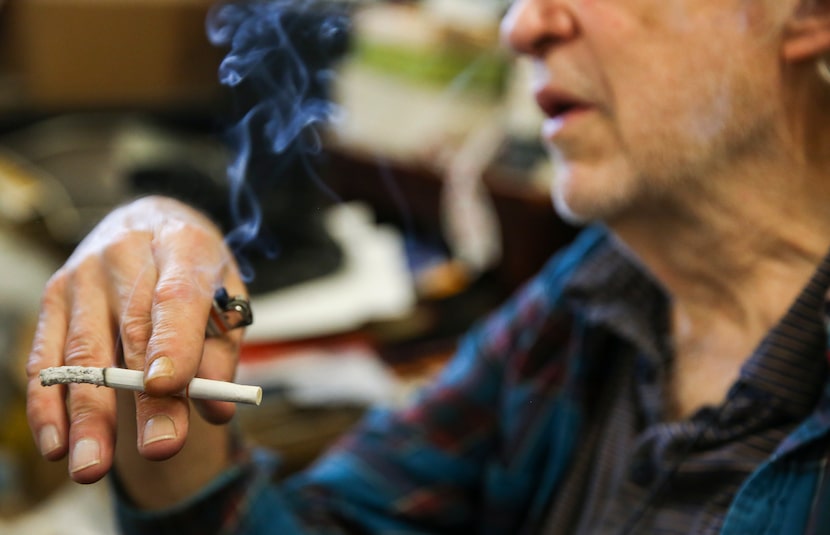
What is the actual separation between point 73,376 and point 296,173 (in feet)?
4.68

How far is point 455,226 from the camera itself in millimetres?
2027

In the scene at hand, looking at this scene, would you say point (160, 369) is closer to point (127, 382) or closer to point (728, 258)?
point (127, 382)

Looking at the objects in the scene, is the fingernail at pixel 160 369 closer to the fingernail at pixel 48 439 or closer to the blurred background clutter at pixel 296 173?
the fingernail at pixel 48 439

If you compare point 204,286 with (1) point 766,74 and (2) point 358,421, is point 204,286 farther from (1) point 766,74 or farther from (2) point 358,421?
(2) point 358,421

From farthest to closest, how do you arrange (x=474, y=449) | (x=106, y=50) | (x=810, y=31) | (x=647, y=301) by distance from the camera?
1. (x=106, y=50)
2. (x=474, y=449)
3. (x=647, y=301)
4. (x=810, y=31)

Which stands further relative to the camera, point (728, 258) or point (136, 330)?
point (728, 258)

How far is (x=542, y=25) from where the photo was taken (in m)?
0.98

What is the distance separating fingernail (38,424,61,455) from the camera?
0.64 m

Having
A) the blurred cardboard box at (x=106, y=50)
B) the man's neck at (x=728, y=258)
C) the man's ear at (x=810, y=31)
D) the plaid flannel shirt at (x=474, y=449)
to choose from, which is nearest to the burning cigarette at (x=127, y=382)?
the plaid flannel shirt at (x=474, y=449)

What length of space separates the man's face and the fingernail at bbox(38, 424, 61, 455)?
0.61m

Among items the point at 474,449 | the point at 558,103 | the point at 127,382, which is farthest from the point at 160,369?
the point at 474,449

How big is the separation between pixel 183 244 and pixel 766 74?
660 millimetres

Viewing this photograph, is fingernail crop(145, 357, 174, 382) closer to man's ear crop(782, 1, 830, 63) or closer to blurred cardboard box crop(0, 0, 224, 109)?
man's ear crop(782, 1, 830, 63)

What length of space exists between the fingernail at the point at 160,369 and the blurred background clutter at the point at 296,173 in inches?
11.6
